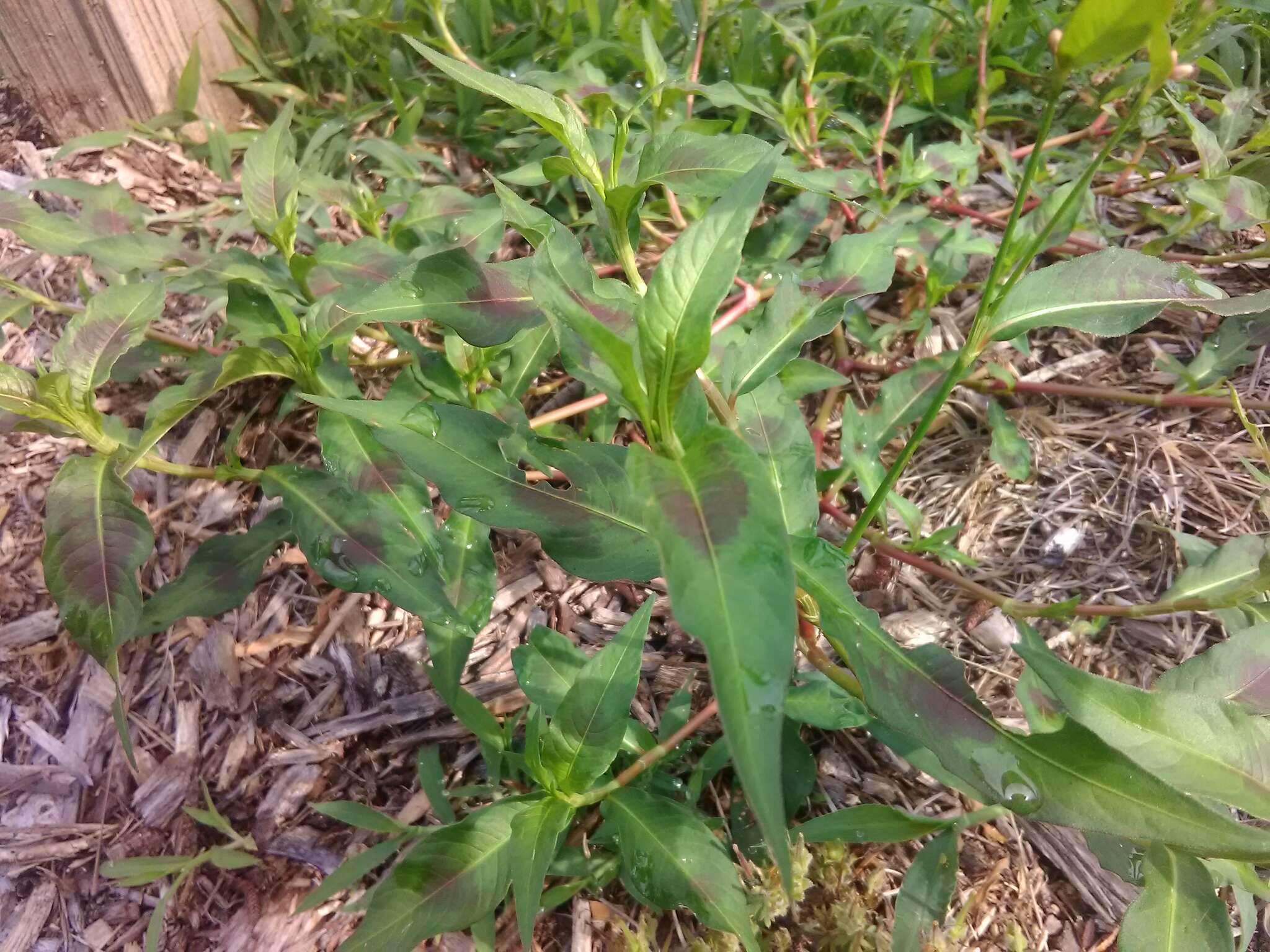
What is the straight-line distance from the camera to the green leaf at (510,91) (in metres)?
1.04

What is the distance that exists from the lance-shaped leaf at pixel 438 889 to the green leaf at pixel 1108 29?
1275 mm

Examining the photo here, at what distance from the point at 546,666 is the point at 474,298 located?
69 centimetres

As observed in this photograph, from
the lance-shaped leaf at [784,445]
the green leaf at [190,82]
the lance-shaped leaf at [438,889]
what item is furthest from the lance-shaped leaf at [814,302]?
the green leaf at [190,82]

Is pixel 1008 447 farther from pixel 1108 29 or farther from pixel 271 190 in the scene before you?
pixel 271 190

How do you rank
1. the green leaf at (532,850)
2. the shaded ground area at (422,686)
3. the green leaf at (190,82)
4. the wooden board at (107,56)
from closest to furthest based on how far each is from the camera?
the green leaf at (532,850)
the shaded ground area at (422,686)
the wooden board at (107,56)
the green leaf at (190,82)

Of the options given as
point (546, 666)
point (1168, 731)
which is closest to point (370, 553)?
point (546, 666)

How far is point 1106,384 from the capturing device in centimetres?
219

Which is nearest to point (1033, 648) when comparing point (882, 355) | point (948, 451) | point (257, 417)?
point (948, 451)

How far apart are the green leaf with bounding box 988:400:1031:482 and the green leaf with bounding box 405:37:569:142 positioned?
52.1 inches

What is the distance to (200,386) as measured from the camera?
1.49 m

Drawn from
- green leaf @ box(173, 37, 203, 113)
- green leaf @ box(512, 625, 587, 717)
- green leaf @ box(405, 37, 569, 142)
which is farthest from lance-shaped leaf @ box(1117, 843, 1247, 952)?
green leaf @ box(173, 37, 203, 113)

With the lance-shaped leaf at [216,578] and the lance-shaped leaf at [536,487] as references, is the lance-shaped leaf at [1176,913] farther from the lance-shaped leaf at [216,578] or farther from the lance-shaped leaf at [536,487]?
the lance-shaped leaf at [216,578]

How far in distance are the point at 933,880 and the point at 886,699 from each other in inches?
24.2

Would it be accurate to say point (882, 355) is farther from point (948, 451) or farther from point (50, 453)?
point (50, 453)
